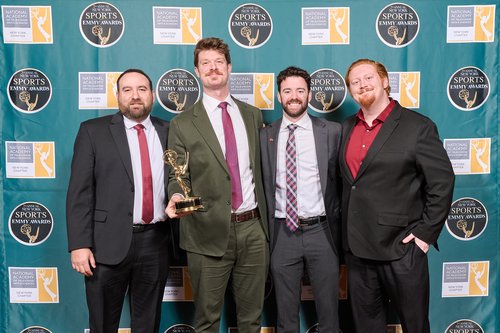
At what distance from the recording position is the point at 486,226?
290 centimetres

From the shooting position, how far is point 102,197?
7.39 ft

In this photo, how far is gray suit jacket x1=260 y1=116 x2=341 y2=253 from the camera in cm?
233

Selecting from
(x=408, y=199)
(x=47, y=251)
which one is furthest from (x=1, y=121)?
(x=408, y=199)

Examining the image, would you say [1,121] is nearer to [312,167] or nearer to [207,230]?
[207,230]

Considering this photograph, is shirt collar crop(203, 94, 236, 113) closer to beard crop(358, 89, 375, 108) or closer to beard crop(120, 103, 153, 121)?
beard crop(120, 103, 153, 121)

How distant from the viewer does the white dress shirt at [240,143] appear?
2312mm

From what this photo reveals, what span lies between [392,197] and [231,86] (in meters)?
1.28

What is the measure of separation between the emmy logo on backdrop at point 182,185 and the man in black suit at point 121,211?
193mm

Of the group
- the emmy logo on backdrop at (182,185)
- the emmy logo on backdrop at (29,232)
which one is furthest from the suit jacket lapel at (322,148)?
the emmy logo on backdrop at (29,232)

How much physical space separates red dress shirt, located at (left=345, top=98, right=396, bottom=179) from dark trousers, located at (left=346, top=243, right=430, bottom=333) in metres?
0.48

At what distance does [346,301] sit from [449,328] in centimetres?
74

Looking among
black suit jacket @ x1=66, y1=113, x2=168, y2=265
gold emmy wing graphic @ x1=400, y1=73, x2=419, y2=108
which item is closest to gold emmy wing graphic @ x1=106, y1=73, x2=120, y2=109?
black suit jacket @ x1=66, y1=113, x2=168, y2=265

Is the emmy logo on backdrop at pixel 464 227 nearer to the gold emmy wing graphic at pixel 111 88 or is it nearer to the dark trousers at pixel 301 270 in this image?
the dark trousers at pixel 301 270

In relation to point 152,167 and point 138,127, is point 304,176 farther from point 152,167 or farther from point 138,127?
point 138,127
